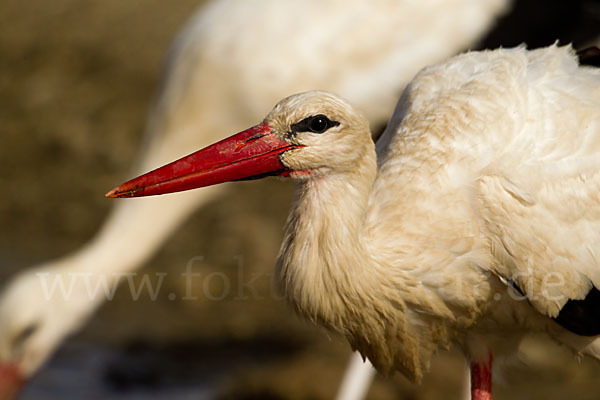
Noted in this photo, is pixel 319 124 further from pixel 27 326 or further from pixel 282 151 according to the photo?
pixel 27 326

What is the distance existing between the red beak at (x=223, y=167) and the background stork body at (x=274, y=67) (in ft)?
5.33

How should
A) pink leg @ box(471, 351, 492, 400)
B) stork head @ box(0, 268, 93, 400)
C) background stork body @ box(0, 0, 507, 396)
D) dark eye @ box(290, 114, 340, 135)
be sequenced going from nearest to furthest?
dark eye @ box(290, 114, 340, 135) → pink leg @ box(471, 351, 492, 400) → stork head @ box(0, 268, 93, 400) → background stork body @ box(0, 0, 507, 396)

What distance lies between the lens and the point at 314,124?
2.09 m

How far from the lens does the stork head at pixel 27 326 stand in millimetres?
3430

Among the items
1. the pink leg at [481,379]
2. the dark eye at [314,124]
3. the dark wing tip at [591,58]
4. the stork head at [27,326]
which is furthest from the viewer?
the stork head at [27,326]

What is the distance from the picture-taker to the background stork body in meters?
3.79

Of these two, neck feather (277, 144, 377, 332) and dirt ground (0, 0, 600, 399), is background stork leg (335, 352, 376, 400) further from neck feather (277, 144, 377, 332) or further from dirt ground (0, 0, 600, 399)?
neck feather (277, 144, 377, 332)

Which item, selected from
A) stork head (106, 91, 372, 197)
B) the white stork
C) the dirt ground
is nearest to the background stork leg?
the dirt ground

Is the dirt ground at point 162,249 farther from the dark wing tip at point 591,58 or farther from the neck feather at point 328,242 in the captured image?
the dark wing tip at point 591,58

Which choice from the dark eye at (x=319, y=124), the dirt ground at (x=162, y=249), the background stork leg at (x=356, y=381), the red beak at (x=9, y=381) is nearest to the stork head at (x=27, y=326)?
the red beak at (x=9, y=381)

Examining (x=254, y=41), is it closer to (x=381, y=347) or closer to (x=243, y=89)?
(x=243, y=89)

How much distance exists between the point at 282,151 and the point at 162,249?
3767 millimetres

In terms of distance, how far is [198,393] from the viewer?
473cm

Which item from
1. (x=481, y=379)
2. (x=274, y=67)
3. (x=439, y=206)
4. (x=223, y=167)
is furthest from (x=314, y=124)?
(x=274, y=67)
